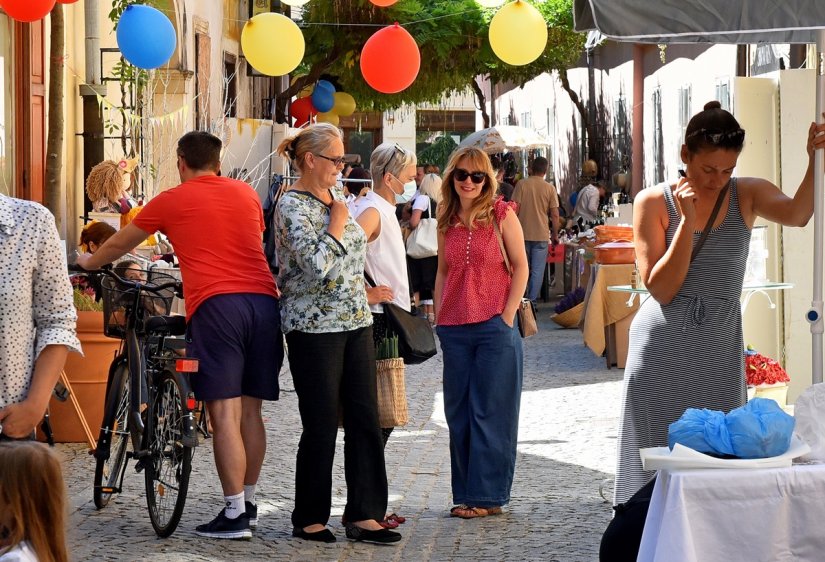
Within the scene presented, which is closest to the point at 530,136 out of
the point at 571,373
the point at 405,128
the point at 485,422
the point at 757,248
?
the point at 571,373

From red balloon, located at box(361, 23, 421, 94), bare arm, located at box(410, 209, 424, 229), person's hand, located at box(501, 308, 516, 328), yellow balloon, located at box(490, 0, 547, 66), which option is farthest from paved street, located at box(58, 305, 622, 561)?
bare arm, located at box(410, 209, 424, 229)

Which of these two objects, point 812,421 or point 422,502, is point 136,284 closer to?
point 422,502

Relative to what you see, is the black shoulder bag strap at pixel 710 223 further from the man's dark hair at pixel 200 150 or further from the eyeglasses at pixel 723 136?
the man's dark hair at pixel 200 150

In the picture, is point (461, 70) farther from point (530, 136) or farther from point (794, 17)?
point (794, 17)

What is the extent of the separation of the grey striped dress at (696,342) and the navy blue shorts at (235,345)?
2019 millimetres

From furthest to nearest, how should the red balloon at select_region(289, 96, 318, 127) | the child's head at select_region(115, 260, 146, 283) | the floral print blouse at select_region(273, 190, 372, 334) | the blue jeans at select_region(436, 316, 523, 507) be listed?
1. the red balloon at select_region(289, 96, 318, 127)
2. the child's head at select_region(115, 260, 146, 283)
3. the blue jeans at select_region(436, 316, 523, 507)
4. the floral print blouse at select_region(273, 190, 372, 334)

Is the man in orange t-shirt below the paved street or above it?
above

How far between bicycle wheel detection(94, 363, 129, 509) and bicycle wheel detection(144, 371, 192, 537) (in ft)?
1.07

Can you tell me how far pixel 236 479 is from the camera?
637cm

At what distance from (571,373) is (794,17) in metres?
8.55

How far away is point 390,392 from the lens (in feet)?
22.0

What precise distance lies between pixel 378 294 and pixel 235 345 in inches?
30.0

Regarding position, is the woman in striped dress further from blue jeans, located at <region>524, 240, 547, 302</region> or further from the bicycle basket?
blue jeans, located at <region>524, 240, 547, 302</region>

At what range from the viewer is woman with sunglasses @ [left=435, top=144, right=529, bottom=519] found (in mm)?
6969
